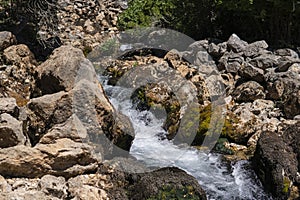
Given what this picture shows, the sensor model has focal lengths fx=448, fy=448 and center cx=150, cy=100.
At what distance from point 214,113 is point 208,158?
1.32 m

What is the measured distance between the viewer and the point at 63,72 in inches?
338

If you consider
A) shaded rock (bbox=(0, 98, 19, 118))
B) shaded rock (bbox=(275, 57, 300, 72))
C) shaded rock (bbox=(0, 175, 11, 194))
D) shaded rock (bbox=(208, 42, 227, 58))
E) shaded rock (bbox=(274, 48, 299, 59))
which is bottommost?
shaded rock (bbox=(0, 175, 11, 194))

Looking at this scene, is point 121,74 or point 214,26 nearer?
point 121,74

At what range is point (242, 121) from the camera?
996 centimetres

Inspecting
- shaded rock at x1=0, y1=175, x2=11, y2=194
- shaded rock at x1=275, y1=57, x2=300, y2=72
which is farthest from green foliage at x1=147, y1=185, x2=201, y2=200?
shaded rock at x1=275, y1=57, x2=300, y2=72

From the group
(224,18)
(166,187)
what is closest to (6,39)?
(224,18)

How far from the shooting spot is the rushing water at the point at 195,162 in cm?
787

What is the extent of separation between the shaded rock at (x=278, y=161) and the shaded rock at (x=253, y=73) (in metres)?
2.64

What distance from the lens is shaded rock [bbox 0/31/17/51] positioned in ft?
38.0

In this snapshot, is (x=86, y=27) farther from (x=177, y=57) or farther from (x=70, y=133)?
(x=70, y=133)

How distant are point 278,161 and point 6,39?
7602 millimetres

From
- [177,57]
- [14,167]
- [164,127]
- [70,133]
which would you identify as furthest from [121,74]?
[14,167]

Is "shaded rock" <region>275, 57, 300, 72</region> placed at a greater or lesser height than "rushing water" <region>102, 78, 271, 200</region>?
greater

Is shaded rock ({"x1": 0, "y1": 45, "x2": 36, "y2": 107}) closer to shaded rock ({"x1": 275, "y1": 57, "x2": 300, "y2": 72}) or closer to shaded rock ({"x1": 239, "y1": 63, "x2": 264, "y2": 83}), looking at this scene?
shaded rock ({"x1": 239, "y1": 63, "x2": 264, "y2": 83})
